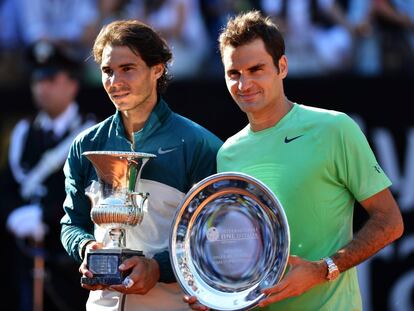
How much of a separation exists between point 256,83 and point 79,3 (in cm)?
384

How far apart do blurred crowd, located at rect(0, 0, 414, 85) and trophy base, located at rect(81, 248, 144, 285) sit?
3440 millimetres

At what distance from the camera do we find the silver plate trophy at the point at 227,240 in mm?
3467

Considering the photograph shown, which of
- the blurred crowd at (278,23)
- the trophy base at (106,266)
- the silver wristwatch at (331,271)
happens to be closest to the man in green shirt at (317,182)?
the silver wristwatch at (331,271)

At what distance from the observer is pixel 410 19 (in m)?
6.96

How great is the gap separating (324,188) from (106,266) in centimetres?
80

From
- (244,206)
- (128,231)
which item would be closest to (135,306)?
(128,231)

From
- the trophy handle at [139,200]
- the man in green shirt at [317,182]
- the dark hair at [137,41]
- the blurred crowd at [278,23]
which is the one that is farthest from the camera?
the blurred crowd at [278,23]

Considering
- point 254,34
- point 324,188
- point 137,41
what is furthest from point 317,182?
point 137,41

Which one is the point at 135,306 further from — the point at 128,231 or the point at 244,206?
the point at 244,206

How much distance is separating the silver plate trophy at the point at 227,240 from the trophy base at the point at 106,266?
184 mm

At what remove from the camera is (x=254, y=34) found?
3.72 m

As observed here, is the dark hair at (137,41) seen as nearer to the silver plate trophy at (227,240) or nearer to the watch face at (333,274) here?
the silver plate trophy at (227,240)

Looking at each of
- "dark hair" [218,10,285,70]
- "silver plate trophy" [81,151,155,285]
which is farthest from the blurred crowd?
"silver plate trophy" [81,151,155,285]

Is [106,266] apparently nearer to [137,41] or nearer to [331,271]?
[331,271]
